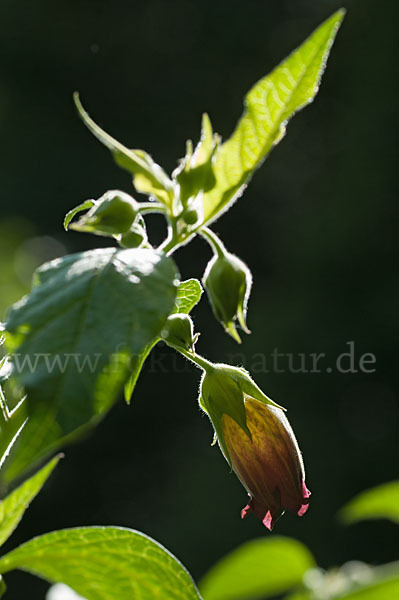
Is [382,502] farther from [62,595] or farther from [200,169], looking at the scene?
[200,169]

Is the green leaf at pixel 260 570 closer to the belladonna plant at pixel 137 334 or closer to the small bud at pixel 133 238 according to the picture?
the belladonna plant at pixel 137 334

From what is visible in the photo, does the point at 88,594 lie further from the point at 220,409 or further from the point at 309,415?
the point at 309,415

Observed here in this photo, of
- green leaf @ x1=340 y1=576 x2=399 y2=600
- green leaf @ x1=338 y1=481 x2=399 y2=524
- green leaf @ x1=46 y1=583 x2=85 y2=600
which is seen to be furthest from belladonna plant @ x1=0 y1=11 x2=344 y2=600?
green leaf @ x1=338 y1=481 x2=399 y2=524

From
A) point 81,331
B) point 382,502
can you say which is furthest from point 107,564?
point 382,502

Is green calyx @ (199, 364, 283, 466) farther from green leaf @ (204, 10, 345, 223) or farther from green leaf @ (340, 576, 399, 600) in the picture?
green leaf @ (340, 576, 399, 600)

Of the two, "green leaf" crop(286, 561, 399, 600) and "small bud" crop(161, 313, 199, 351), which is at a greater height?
"small bud" crop(161, 313, 199, 351)

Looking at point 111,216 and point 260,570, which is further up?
point 111,216
